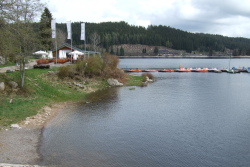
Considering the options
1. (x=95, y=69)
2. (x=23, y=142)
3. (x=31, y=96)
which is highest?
(x=95, y=69)

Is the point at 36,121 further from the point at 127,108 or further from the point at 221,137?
the point at 221,137

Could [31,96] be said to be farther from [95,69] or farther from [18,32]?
[95,69]

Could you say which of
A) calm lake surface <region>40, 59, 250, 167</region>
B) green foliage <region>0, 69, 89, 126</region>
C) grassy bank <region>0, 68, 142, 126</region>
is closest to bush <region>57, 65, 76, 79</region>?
grassy bank <region>0, 68, 142, 126</region>

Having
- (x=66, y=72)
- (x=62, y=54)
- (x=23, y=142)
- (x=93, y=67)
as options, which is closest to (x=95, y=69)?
(x=93, y=67)

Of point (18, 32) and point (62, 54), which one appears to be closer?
point (18, 32)

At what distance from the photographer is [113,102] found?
33250 millimetres

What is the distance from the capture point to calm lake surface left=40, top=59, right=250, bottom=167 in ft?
52.2

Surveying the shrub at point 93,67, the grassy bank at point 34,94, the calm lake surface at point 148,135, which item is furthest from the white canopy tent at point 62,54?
the calm lake surface at point 148,135

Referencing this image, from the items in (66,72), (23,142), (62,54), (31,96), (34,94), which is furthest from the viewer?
(62,54)

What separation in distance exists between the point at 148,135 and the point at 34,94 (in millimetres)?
16991

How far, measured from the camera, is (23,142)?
17.4 meters

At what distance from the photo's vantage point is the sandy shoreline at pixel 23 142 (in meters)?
14.3

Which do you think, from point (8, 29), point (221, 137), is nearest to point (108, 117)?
point (221, 137)

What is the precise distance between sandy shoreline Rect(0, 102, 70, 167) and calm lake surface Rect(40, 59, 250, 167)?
65cm
